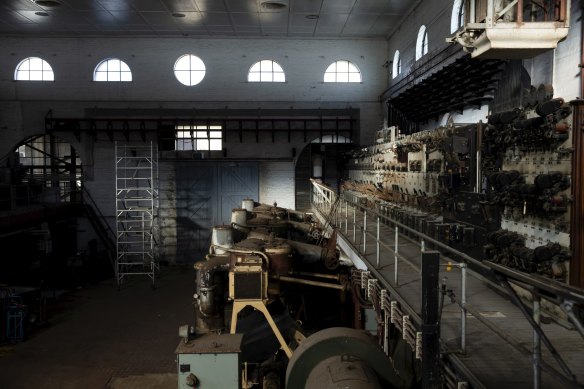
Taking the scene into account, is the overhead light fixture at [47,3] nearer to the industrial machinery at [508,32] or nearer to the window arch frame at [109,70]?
the window arch frame at [109,70]

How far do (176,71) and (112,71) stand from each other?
2.81 m

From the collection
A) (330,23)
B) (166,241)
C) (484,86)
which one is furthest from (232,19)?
(484,86)

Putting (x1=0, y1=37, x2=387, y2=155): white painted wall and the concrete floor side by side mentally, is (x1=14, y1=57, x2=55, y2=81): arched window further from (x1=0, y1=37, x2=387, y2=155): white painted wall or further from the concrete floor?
the concrete floor

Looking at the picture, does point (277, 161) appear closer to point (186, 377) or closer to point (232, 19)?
point (232, 19)

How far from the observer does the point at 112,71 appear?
840 inches

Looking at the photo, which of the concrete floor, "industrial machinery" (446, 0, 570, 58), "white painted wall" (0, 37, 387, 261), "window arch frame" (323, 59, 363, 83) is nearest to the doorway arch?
"white painted wall" (0, 37, 387, 261)

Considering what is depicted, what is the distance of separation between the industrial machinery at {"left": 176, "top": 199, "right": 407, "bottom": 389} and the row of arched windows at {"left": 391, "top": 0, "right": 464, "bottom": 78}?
22.0 ft

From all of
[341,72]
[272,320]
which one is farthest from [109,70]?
[272,320]

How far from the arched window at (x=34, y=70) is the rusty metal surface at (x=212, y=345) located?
60.5 feet

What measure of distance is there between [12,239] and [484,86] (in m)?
18.3

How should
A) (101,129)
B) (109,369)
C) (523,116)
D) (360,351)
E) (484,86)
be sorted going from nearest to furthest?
(360,351) → (523,116) → (484,86) → (109,369) → (101,129)

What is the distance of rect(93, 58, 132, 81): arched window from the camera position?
2128cm

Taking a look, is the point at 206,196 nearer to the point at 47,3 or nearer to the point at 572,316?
the point at 47,3

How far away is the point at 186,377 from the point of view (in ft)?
21.2
